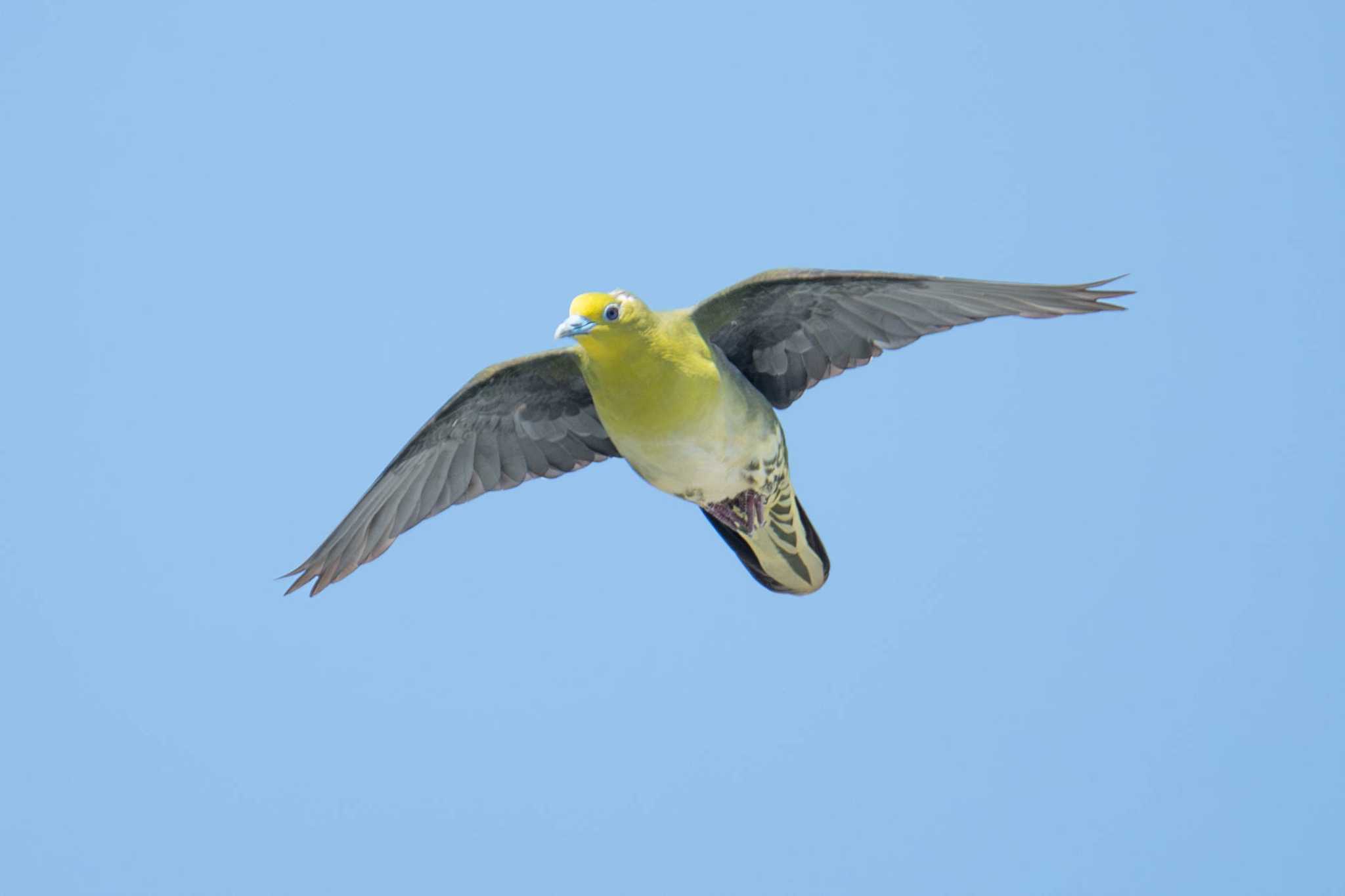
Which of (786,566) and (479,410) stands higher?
(479,410)

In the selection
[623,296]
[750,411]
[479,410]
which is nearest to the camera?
[623,296]

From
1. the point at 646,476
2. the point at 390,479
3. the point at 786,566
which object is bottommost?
the point at 786,566

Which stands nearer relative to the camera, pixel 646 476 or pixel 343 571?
pixel 646 476

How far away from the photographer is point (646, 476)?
8484mm

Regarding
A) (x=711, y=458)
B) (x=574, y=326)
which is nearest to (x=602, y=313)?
(x=574, y=326)

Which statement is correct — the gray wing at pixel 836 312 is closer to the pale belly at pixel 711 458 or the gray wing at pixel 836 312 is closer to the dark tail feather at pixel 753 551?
the pale belly at pixel 711 458

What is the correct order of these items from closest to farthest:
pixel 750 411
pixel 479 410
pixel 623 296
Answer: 1. pixel 623 296
2. pixel 750 411
3. pixel 479 410

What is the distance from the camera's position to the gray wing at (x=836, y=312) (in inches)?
324

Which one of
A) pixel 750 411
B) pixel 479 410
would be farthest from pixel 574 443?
pixel 750 411

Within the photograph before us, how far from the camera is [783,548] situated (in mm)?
9383

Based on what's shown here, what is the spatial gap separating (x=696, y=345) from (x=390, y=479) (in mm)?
2039

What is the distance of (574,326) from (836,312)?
157 centimetres

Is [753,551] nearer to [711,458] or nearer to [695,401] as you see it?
[711,458]

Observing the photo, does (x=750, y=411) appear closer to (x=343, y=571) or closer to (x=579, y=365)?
(x=579, y=365)
